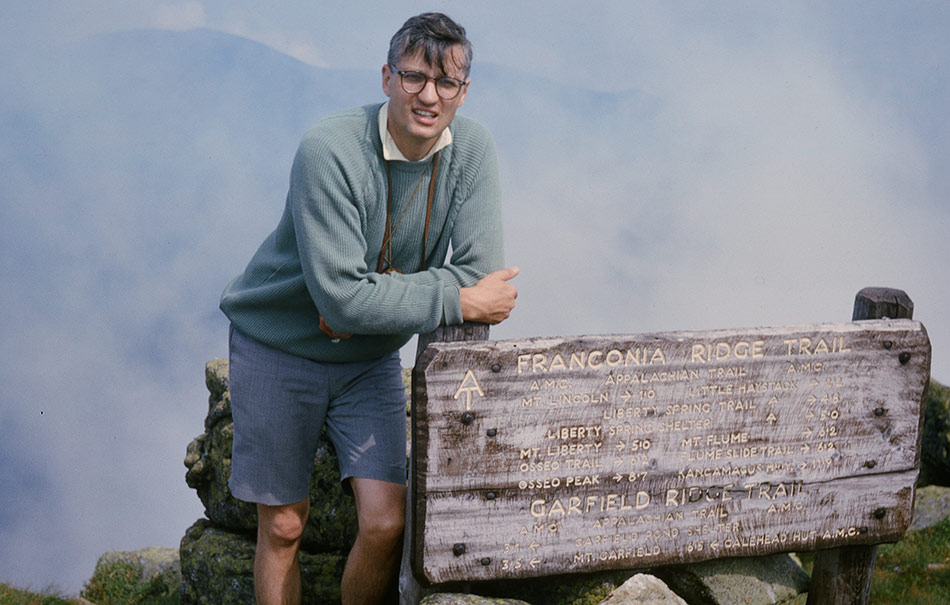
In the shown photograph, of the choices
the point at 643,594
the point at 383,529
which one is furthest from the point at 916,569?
the point at 383,529

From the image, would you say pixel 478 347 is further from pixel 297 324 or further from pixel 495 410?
pixel 297 324

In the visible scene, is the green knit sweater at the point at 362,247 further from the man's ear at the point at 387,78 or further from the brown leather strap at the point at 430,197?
the man's ear at the point at 387,78

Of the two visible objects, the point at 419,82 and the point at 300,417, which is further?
the point at 300,417

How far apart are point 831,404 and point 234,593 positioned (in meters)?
3.52

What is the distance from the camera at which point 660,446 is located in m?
4.57

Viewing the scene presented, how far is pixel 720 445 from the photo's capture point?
15.3ft

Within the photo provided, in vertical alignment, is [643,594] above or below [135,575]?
above

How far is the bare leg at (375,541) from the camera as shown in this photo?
462 cm

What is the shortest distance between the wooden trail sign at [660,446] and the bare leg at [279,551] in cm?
77

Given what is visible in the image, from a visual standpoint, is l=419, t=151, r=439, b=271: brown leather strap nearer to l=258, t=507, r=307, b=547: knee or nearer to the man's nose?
the man's nose

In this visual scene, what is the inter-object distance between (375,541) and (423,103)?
6.70ft

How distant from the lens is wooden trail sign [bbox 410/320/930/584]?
14.1 feet

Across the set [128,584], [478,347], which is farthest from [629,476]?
[128,584]

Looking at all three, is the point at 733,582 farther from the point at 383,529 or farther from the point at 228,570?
the point at 228,570
